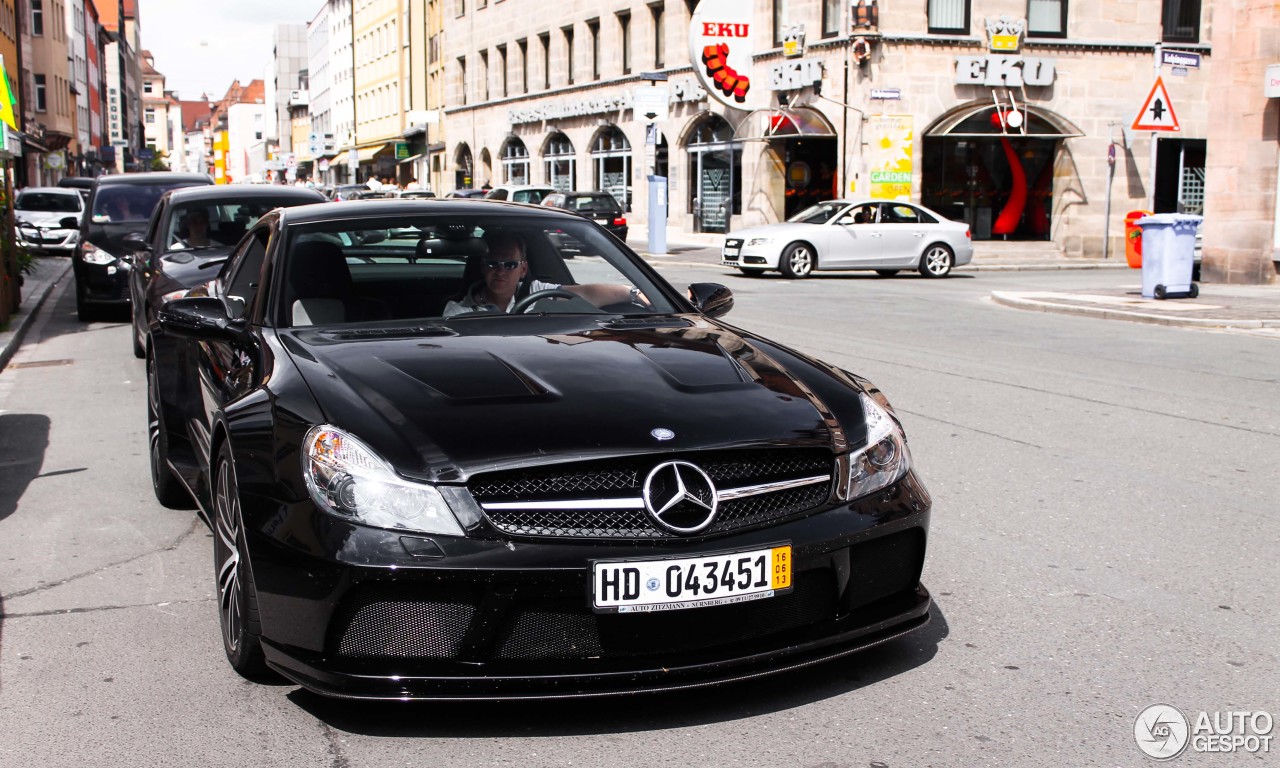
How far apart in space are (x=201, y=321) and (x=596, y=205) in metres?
30.6

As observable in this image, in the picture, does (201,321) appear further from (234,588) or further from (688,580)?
(688,580)

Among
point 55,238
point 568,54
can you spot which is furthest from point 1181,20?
point 55,238

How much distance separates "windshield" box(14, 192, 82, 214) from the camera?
31406 mm

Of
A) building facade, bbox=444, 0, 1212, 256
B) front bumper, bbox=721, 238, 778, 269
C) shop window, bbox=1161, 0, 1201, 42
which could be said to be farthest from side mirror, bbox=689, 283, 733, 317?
shop window, bbox=1161, 0, 1201, 42

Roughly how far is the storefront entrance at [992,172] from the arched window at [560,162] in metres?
18.4

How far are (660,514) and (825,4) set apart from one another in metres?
33.2

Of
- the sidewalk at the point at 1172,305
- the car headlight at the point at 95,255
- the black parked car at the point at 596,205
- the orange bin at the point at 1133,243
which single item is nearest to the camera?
the car headlight at the point at 95,255

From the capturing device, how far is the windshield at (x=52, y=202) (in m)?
31.4

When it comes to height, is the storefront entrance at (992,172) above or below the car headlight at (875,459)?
above

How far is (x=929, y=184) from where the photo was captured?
34.3m

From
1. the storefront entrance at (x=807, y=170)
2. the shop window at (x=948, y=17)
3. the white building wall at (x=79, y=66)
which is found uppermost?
the white building wall at (x=79, y=66)

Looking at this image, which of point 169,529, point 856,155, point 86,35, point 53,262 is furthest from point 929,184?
point 86,35

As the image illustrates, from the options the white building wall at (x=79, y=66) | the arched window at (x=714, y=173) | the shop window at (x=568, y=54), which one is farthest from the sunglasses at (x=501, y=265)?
the white building wall at (x=79, y=66)

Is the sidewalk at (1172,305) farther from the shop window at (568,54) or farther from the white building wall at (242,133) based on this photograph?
the white building wall at (242,133)
